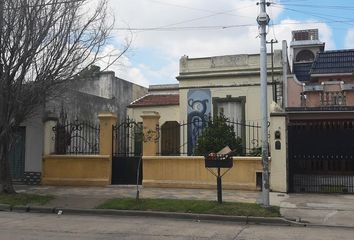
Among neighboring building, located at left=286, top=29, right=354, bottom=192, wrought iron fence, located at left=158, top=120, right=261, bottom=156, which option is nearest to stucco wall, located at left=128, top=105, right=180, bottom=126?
wrought iron fence, located at left=158, top=120, right=261, bottom=156

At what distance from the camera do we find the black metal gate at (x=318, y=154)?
16.6 metres

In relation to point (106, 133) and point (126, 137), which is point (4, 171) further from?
point (126, 137)

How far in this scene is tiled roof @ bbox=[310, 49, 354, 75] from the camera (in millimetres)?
30484

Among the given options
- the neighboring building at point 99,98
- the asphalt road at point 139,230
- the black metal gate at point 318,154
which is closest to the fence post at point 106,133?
the neighboring building at point 99,98

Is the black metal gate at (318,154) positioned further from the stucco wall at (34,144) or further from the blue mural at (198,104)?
the blue mural at (198,104)

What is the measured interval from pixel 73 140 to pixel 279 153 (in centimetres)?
816

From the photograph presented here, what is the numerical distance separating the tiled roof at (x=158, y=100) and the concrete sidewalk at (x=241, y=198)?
41.8 ft

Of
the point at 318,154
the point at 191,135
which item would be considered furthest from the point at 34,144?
the point at 318,154

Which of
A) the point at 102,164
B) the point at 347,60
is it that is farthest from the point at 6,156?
the point at 347,60

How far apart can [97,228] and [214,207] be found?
351 centimetres

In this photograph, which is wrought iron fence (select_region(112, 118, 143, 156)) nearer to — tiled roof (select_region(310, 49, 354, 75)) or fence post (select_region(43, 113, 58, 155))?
fence post (select_region(43, 113, 58, 155))

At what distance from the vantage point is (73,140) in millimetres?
19750

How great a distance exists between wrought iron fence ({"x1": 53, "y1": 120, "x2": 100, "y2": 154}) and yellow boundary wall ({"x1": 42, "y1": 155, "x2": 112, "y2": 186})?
2.45 feet

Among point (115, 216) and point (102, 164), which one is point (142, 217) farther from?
point (102, 164)
